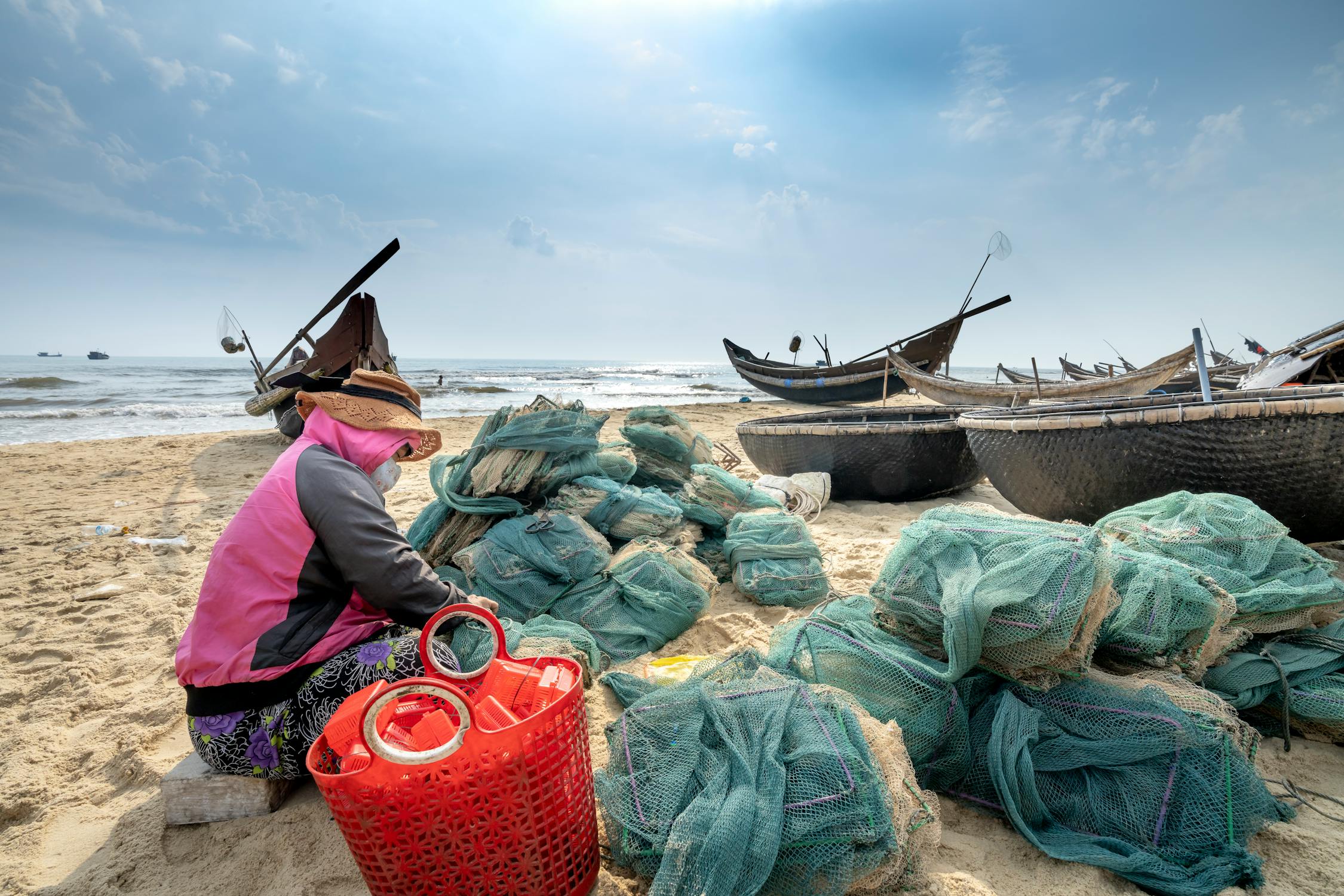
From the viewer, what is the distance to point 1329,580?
81.4 inches

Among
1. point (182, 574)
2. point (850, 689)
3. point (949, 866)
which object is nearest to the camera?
point (949, 866)

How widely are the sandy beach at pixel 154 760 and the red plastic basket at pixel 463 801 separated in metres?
0.35

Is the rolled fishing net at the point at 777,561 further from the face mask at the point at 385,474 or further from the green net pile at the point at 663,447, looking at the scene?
the face mask at the point at 385,474

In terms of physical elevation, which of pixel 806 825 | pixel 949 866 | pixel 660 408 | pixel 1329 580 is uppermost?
pixel 660 408

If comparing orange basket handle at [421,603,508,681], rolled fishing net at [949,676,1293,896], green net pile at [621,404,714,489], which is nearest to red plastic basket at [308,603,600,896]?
orange basket handle at [421,603,508,681]

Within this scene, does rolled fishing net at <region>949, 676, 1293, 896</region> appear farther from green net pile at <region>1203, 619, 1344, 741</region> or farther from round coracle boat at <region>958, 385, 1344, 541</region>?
round coracle boat at <region>958, 385, 1344, 541</region>

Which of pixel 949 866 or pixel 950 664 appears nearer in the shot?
pixel 949 866

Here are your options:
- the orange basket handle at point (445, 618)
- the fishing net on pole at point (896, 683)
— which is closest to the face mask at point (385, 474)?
the orange basket handle at point (445, 618)

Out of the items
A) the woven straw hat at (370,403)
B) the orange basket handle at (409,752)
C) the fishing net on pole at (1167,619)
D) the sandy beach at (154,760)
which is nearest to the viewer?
the orange basket handle at (409,752)

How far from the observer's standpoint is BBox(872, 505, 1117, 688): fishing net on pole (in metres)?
1.63

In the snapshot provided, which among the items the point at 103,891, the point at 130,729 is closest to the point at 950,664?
the point at 103,891

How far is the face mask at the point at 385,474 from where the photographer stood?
2.08m

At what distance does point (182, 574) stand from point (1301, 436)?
6.26 m

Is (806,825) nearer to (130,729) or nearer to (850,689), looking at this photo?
(850,689)
